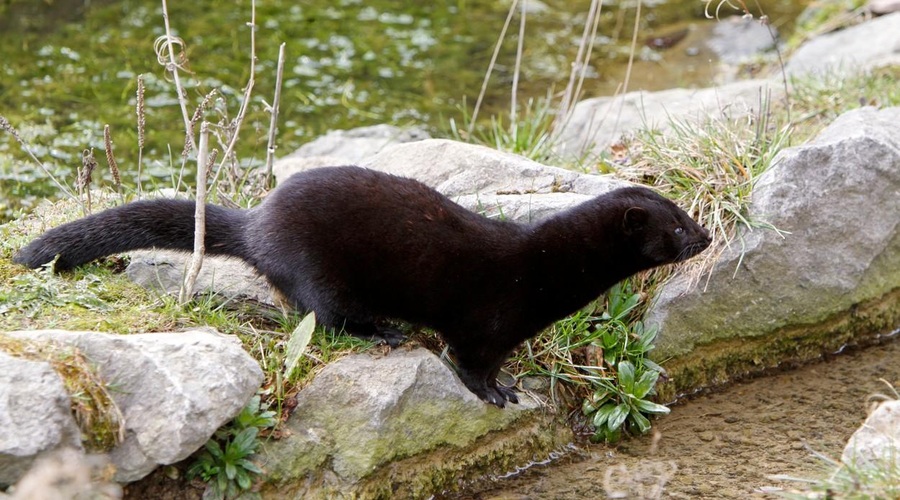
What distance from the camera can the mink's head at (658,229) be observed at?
16.9 ft

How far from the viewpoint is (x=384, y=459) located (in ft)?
15.6

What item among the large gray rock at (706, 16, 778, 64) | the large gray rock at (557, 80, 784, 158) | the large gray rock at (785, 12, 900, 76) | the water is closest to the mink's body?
the large gray rock at (557, 80, 784, 158)

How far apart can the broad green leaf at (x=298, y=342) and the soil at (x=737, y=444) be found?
1103mm

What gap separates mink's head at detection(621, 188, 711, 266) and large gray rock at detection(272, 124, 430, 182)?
2732 mm

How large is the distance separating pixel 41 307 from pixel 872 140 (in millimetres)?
4729

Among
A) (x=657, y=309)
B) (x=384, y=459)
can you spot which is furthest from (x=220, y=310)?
(x=657, y=309)

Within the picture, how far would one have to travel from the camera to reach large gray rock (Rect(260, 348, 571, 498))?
15.1ft

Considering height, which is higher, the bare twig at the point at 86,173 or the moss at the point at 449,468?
the bare twig at the point at 86,173

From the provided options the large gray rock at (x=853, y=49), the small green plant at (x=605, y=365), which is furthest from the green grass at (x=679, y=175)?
the large gray rock at (x=853, y=49)

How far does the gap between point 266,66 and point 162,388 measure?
6700 mm

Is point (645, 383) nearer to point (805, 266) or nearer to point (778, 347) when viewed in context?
point (778, 347)

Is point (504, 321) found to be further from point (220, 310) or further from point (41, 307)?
point (41, 307)

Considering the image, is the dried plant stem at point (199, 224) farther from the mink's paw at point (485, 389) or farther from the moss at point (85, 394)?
the mink's paw at point (485, 389)

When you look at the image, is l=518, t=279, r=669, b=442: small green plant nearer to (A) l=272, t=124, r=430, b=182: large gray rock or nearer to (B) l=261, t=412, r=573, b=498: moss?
(B) l=261, t=412, r=573, b=498: moss
